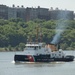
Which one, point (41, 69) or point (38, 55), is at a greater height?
point (38, 55)

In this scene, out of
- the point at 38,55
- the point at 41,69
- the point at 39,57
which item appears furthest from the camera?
the point at 39,57

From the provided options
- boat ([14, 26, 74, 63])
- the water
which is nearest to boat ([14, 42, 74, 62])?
boat ([14, 26, 74, 63])

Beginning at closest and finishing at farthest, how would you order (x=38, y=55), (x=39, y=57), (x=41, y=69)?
(x=41, y=69)
(x=38, y=55)
(x=39, y=57)

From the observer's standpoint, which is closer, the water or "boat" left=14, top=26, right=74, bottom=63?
the water

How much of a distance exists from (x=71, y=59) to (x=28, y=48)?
28.0ft

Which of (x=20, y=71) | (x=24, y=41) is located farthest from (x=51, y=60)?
(x=24, y=41)

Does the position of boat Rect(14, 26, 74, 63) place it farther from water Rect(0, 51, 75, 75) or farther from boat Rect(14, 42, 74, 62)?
water Rect(0, 51, 75, 75)

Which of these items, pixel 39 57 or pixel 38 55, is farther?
pixel 39 57

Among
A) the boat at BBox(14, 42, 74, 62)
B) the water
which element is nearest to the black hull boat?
the boat at BBox(14, 42, 74, 62)

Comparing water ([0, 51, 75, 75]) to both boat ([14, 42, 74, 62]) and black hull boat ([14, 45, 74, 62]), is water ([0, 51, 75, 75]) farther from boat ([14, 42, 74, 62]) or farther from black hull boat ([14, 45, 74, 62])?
boat ([14, 42, 74, 62])

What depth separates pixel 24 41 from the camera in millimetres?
196625

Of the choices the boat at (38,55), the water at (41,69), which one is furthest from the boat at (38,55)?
the water at (41,69)

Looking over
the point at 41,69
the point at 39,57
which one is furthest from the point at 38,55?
the point at 41,69

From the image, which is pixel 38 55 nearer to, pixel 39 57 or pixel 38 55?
pixel 38 55
